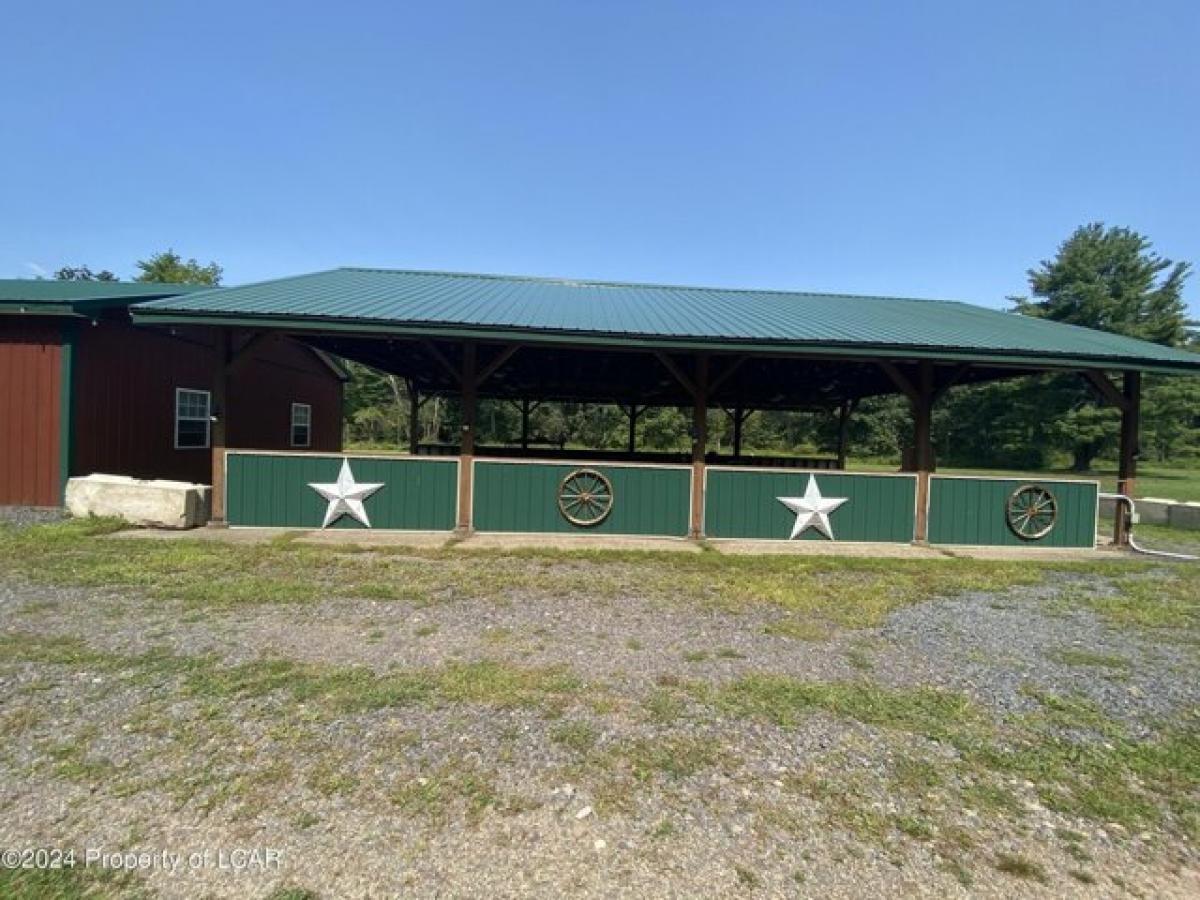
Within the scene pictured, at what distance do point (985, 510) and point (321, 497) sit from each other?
9686 millimetres

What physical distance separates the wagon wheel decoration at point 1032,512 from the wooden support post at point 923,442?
1261 millimetres

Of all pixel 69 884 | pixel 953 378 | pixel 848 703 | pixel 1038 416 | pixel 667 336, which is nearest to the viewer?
pixel 69 884

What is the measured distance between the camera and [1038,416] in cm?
3388

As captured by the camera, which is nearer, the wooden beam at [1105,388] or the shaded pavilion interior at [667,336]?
the shaded pavilion interior at [667,336]

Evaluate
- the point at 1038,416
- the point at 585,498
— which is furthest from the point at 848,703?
the point at 1038,416

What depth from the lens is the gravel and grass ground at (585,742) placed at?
87.1 inches

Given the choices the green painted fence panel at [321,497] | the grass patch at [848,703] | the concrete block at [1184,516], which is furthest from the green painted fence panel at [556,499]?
the concrete block at [1184,516]

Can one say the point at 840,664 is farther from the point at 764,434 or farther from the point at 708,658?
A: the point at 764,434

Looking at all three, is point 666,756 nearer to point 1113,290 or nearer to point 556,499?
point 556,499

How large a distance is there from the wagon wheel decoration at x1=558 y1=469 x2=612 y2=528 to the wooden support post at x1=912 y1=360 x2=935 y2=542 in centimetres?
462

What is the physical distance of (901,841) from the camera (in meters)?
2.38

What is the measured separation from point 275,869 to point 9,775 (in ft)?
4.83

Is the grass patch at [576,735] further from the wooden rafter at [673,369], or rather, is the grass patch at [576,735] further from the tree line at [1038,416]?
the tree line at [1038,416]

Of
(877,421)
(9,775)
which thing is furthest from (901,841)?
(877,421)
